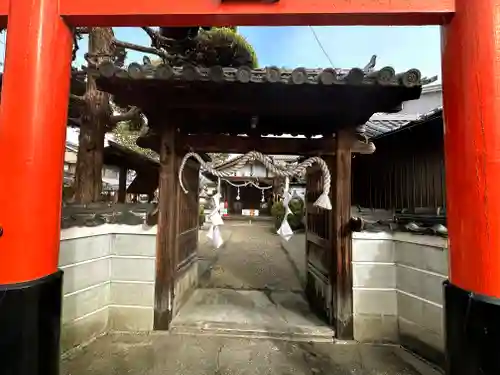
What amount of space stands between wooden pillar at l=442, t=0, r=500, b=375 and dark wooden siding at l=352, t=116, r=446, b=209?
3.84 meters

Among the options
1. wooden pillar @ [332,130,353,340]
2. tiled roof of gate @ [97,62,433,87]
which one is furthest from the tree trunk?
wooden pillar @ [332,130,353,340]

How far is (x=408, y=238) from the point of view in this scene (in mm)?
4266

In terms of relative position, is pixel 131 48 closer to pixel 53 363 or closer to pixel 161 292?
pixel 161 292

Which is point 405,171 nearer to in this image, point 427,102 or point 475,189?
point 475,189

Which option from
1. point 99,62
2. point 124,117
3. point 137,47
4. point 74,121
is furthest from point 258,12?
point 74,121

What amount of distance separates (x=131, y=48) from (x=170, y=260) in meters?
6.06

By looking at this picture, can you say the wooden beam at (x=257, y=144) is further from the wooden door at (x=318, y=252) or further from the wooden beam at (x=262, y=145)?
the wooden door at (x=318, y=252)

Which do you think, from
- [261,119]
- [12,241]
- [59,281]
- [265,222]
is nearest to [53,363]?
[59,281]

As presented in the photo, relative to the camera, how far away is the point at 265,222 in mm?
22938

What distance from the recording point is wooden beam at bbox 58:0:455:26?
2361mm

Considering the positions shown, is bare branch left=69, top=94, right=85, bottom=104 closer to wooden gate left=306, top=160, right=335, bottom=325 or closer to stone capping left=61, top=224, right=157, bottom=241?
stone capping left=61, top=224, right=157, bottom=241

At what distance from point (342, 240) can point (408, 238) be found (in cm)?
93

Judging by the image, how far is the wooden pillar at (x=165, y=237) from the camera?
455 centimetres

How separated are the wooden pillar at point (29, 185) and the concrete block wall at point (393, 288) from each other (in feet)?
13.0
